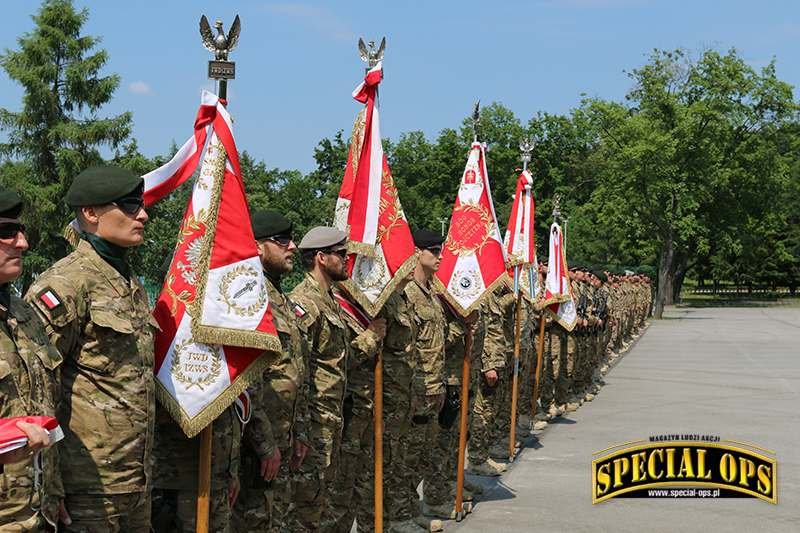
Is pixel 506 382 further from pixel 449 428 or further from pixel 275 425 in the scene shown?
pixel 275 425

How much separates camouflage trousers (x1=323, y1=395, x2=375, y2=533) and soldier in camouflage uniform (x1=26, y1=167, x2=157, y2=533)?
7.14 feet

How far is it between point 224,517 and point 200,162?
1631 mm

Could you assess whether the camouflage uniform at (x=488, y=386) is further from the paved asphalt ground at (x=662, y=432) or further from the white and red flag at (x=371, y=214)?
the white and red flag at (x=371, y=214)

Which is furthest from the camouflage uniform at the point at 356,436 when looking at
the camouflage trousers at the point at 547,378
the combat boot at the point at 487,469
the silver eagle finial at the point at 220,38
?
the camouflage trousers at the point at 547,378

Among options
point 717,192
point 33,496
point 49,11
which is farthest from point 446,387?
point 717,192

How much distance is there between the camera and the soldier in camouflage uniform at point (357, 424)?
5984mm

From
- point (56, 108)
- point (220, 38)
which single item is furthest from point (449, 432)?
point (56, 108)

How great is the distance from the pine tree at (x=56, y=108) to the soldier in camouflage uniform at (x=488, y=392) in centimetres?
2558

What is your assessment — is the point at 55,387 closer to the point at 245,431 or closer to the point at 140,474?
the point at 140,474

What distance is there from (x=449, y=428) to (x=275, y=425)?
10.5 ft

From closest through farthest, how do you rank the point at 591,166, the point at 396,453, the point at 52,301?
1. the point at 52,301
2. the point at 396,453
3. the point at 591,166

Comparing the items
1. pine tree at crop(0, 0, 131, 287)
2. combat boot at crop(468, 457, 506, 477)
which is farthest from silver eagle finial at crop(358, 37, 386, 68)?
pine tree at crop(0, 0, 131, 287)

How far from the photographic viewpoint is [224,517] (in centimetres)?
437

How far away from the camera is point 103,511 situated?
367 cm
